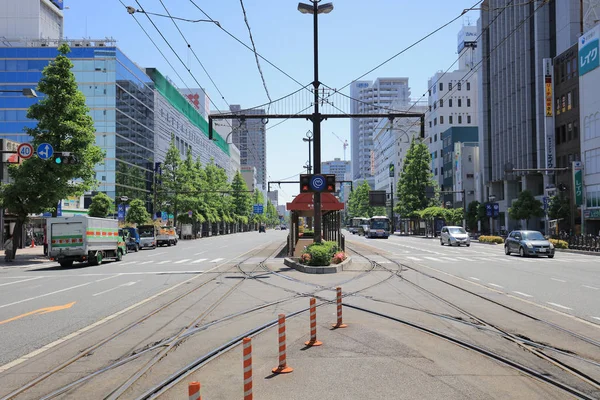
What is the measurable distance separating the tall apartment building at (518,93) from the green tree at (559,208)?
6.49 m

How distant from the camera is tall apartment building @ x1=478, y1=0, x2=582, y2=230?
205 ft

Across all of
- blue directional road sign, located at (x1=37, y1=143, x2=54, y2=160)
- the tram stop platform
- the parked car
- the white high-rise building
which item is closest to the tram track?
the tram stop platform

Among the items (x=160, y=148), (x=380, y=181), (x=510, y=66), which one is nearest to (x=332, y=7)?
(x=510, y=66)

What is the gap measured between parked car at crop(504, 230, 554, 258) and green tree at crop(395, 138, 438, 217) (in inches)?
1979

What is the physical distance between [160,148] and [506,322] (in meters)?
85.9

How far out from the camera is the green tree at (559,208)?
54.9 meters

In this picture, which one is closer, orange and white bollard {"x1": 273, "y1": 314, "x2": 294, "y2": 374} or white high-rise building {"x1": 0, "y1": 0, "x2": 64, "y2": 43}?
orange and white bollard {"x1": 273, "y1": 314, "x2": 294, "y2": 374}

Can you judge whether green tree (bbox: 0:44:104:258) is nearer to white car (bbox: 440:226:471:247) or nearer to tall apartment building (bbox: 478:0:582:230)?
white car (bbox: 440:226:471:247)

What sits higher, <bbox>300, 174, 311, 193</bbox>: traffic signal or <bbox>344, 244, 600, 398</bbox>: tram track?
<bbox>300, 174, 311, 193</bbox>: traffic signal

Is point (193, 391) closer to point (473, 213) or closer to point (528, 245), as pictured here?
point (528, 245)

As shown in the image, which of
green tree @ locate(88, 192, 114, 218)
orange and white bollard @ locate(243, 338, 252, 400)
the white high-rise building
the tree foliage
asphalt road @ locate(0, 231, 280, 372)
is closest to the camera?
orange and white bollard @ locate(243, 338, 252, 400)

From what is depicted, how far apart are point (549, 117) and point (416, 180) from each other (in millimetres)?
27797

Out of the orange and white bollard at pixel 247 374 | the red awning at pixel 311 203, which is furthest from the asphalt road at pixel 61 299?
the red awning at pixel 311 203

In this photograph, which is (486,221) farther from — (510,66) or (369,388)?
(369,388)
